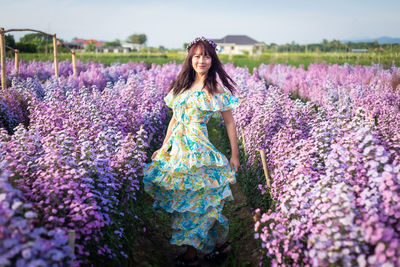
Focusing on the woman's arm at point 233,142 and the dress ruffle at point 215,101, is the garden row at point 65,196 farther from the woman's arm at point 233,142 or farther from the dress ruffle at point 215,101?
the woman's arm at point 233,142

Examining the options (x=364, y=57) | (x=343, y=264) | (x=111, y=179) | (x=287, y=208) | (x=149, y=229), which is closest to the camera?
(x=343, y=264)

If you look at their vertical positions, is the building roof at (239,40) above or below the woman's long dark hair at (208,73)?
above

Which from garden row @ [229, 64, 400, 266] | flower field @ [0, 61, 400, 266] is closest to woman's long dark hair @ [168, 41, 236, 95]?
flower field @ [0, 61, 400, 266]

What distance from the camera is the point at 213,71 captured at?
3.48 metres

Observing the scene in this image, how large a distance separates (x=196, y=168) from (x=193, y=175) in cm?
7

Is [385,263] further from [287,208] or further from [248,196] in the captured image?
[248,196]

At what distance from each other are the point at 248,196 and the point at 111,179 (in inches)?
92.5

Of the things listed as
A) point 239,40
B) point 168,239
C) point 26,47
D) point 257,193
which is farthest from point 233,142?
point 239,40

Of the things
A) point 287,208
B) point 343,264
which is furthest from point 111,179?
point 343,264

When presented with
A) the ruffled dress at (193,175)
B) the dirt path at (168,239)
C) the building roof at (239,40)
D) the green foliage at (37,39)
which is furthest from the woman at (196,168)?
the building roof at (239,40)

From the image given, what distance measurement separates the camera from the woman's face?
3.36m

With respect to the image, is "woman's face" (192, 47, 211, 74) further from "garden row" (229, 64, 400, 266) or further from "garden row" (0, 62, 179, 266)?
"garden row" (229, 64, 400, 266)

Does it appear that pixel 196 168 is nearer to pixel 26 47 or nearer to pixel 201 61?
pixel 201 61

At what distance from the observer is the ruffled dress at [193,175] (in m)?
3.14
